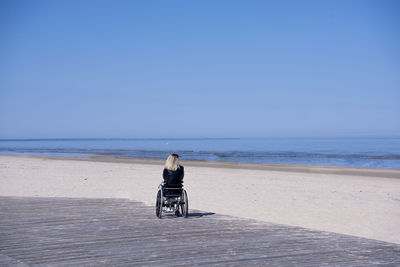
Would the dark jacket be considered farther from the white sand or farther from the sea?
the sea

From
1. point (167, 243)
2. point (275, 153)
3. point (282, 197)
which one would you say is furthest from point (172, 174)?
point (275, 153)

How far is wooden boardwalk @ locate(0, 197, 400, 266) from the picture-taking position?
193 inches

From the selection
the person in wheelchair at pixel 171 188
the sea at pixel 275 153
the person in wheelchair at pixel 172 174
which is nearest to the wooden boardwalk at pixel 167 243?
the person in wheelchair at pixel 171 188

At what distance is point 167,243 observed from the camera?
5.75 m

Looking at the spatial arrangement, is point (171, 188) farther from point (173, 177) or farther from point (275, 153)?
point (275, 153)

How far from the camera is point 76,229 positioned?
6668 mm

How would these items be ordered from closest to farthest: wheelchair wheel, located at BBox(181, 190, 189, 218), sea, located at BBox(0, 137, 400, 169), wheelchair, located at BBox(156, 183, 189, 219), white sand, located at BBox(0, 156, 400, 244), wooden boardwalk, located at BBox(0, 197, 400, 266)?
wooden boardwalk, located at BBox(0, 197, 400, 266)
wheelchair wheel, located at BBox(181, 190, 189, 218)
wheelchair, located at BBox(156, 183, 189, 219)
white sand, located at BBox(0, 156, 400, 244)
sea, located at BBox(0, 137, 400, 169)

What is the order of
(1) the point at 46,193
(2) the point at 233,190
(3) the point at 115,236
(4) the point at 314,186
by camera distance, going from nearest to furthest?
(3) the point at 115,236 < (1) the point at 46,193 < (2) the point at 233,190 < (4) the point at 314,186

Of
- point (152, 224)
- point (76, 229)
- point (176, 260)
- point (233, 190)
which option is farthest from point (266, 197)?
point (176, 260)

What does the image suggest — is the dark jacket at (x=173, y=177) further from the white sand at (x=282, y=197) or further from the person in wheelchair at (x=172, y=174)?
the white sand at (x=282, y=197)

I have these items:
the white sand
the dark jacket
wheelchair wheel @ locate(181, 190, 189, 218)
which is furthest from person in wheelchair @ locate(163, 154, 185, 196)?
the white sand

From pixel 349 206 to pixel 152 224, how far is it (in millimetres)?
7015

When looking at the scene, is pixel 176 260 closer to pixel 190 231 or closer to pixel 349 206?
pixel 190 231

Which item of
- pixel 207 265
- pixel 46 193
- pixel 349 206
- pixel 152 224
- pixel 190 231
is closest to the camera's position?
pixel 207 265
